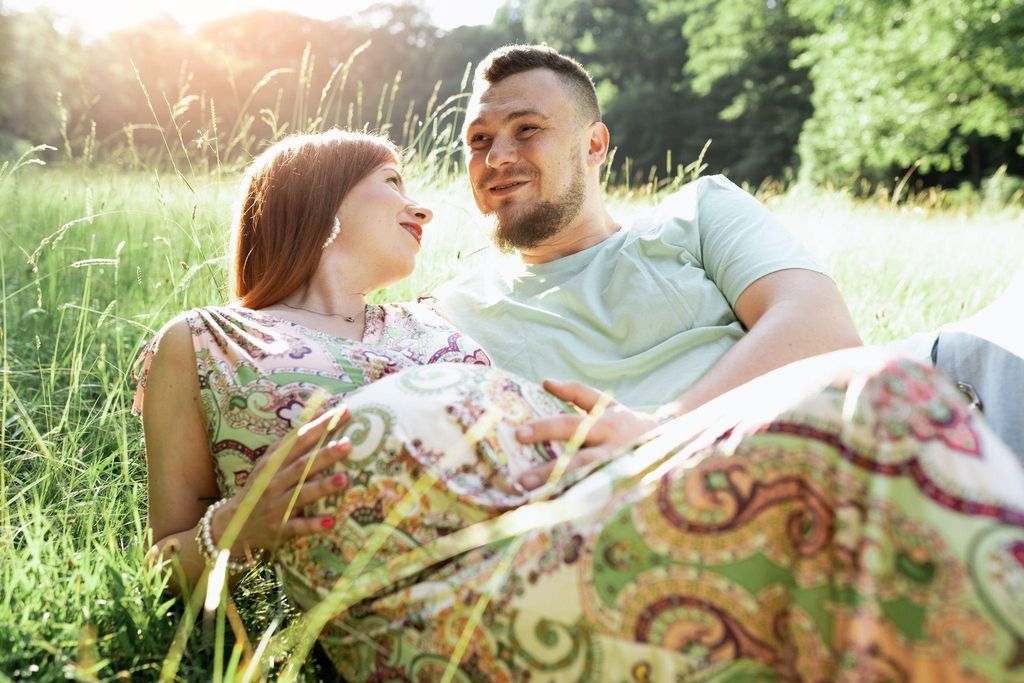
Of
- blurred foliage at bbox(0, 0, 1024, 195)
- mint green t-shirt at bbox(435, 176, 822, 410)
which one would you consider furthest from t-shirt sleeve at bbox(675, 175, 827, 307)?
blurred foliage at bbox(0, 0, 1024, 195)

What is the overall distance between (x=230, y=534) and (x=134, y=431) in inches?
56.0

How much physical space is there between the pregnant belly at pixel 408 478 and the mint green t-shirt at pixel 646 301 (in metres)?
0.90

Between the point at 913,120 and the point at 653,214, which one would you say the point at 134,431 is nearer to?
the point at 653,214

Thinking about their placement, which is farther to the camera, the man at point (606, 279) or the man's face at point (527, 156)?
the man's face at point (527, 156)

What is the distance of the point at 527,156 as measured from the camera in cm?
310

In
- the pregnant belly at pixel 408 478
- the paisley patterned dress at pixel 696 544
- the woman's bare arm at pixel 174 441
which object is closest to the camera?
the paisley patterned dress at pixel 696 544

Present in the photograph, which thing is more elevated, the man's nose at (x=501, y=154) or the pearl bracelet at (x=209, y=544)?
the man's nose at (x=501, y=154)

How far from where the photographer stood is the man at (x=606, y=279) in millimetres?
2359

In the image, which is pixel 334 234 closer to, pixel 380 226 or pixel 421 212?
pixel 380 226

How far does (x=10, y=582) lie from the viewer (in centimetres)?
177

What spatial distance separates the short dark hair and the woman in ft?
5.35

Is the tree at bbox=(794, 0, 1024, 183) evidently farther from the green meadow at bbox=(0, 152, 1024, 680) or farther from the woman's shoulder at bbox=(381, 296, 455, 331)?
the woman's shoulder at bbox=(381, 296, 455, 331)

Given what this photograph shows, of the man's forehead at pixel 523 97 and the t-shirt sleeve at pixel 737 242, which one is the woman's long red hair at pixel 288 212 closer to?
the man's forehead at pixel 523 97

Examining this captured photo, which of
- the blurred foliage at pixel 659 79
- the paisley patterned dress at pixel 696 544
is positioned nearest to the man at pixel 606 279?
the paisley patterned dress at pixel 696 544
